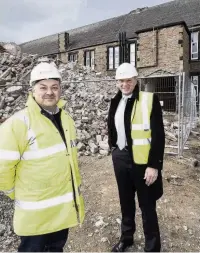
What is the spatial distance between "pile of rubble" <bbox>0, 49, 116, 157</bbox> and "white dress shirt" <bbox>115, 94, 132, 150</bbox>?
4196mm

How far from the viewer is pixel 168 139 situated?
8.71 m

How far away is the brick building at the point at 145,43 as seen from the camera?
1705 cm

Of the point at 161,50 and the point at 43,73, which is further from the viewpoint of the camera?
the point at 161,50

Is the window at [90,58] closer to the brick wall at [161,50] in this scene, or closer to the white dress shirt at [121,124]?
the brick wall at [161,50]

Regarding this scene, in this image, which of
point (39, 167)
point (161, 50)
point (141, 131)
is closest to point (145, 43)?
point (161, 50)

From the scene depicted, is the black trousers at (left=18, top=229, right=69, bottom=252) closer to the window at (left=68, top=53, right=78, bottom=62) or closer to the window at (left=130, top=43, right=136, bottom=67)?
the window at (left=130, top=43, right=136, bottom=67)

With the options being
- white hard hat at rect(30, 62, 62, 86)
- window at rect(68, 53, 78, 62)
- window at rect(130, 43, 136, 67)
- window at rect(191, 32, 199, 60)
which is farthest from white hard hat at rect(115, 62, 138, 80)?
window at rect(68, 53, 78, 62)

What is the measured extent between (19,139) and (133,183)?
170 cm

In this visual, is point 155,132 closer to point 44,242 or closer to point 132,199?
point 132,199

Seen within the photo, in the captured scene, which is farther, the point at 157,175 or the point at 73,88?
the point at 73,88

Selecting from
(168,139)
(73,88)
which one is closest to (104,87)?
(73,88)

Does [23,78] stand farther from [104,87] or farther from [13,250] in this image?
[13,250]

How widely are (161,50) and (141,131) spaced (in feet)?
51.7

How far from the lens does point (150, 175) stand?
2912 mm
